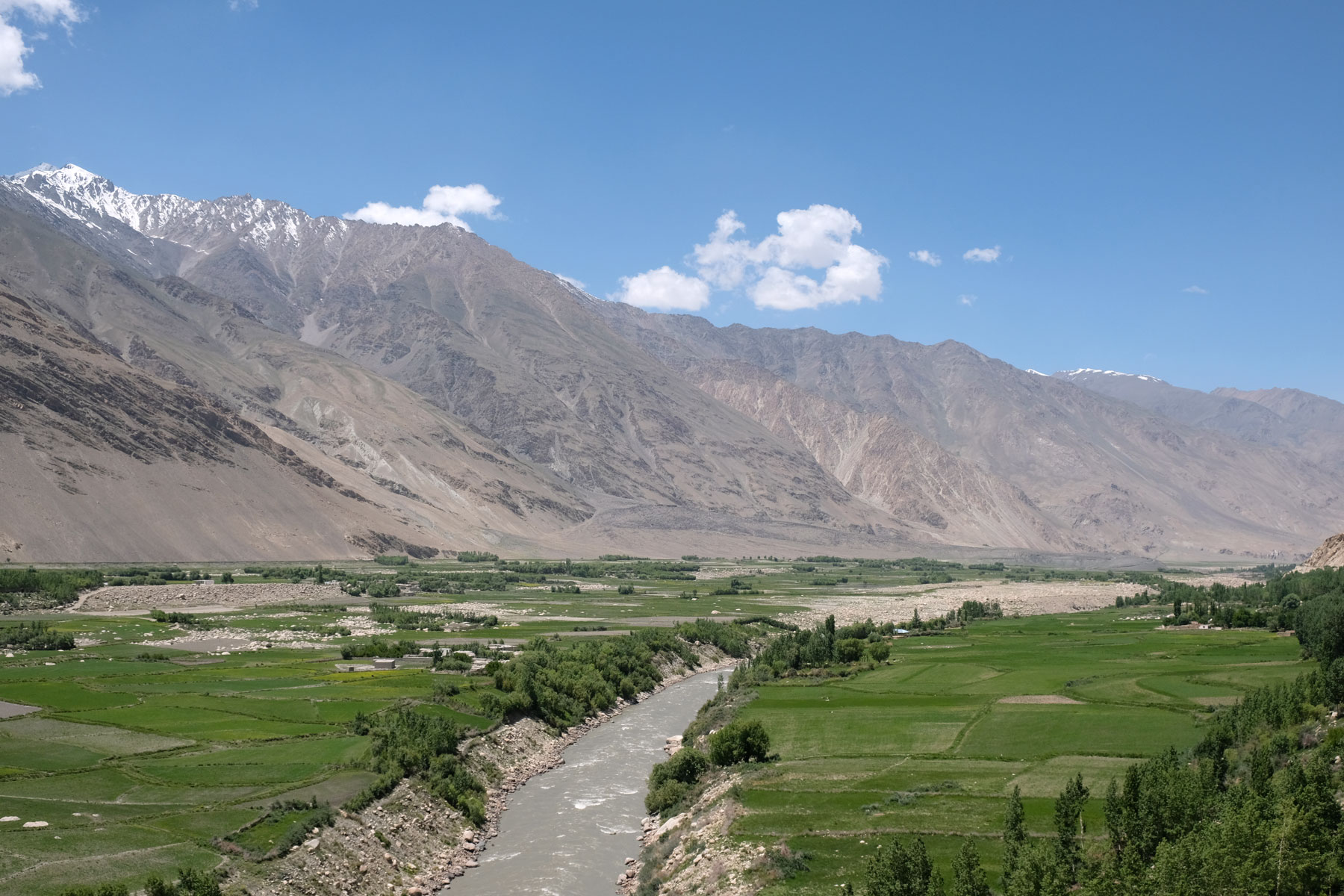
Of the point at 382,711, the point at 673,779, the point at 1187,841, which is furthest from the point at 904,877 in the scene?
the point at 382,711

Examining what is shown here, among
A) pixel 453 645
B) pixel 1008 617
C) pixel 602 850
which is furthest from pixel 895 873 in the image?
pixel 1008 617

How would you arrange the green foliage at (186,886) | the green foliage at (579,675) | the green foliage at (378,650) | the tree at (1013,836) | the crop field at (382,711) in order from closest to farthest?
the tree at (1013,836), the green foliage at (186,886), the crop field at (382,711), the green foliage at (579,675), the green foliage at (378,650)

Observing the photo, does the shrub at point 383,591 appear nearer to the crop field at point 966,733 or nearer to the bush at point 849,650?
the bush at point 849,650

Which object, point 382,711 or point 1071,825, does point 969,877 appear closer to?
point 1071,825

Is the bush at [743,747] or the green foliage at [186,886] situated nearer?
the green foliage at [186,886]

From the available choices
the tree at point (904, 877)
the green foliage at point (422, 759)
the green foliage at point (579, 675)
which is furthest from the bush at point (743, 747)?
the tree at point (904, 877)

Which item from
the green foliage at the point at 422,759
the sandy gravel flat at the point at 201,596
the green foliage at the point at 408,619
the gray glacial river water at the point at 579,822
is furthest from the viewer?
the sandy gravel flat at the point at 201,596
